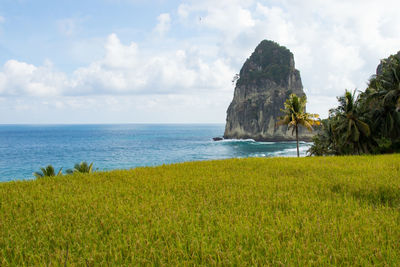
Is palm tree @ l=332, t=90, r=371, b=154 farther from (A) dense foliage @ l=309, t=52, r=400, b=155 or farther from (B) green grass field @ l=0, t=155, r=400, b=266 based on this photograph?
(B) green grass field @ l=0, t=155, r=400, b=266

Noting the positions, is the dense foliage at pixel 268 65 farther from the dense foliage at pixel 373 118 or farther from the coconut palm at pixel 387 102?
the coconut palm at pixel 387 102

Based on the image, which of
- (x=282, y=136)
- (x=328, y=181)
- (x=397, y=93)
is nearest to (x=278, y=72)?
(x=282, y=136)

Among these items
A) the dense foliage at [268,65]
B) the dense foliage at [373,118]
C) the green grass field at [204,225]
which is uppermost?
the dense foliage at [268,65]

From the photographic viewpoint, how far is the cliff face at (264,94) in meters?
119

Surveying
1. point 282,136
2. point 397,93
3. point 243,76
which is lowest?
point 282,136

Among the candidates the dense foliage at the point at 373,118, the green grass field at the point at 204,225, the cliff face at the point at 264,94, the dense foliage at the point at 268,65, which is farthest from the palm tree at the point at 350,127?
the dense foliage at the point at 268,65

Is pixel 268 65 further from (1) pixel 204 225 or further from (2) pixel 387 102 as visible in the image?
(1) pixel 204 225

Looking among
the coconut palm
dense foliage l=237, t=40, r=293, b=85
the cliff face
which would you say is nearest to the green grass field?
the coconut palm

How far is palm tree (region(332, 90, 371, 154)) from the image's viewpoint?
100 feet

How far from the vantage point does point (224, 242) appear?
16.2ft

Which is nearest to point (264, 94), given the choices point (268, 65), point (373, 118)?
point (268, 65)

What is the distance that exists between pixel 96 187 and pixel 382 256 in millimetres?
9491

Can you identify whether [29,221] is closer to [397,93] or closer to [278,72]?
[397,93]

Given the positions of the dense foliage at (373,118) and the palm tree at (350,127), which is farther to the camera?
the palm tree at (350,127)
